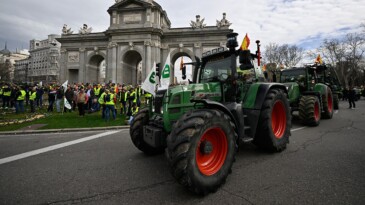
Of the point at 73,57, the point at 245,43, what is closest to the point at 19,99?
the point at 245,43

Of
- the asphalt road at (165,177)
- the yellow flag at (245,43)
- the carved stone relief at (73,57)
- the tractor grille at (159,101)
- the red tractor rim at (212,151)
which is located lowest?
the asphalt road at (165,177)

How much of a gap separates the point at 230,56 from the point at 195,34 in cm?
2978

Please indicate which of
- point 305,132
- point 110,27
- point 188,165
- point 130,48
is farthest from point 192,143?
point 110,27

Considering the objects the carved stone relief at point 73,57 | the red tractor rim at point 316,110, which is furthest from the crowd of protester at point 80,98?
the carved stone relief at point 73,57

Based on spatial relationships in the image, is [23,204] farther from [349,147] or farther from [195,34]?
[195,34]

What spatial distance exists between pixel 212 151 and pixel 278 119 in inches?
112

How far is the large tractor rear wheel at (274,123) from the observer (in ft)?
14.0

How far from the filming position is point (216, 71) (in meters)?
4.52

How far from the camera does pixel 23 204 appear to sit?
267 centimetres

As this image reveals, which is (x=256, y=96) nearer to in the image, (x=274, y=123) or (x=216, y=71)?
(x=216, y=71)

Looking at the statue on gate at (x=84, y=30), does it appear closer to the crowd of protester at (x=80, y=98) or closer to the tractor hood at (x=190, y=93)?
the crowd of protester at (x=80, y=98)

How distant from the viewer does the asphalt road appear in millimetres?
2699

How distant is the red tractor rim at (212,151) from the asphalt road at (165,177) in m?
0.35

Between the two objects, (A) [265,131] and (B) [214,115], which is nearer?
(B) [214,115]
